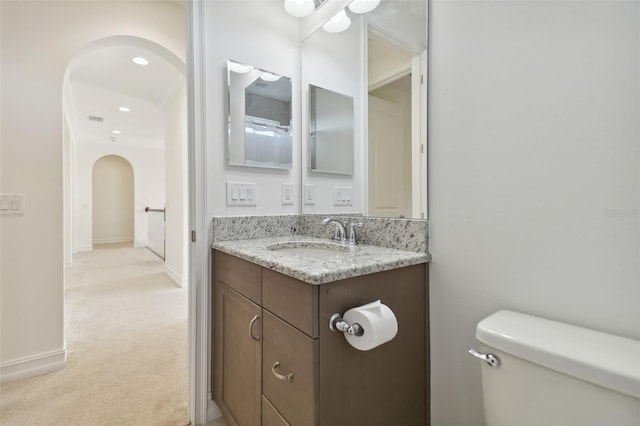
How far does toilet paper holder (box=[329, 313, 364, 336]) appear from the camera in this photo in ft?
2.49

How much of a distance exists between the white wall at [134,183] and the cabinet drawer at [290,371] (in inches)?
295

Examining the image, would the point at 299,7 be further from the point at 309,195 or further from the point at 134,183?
the point at 134,183

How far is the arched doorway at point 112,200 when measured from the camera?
7.68 meters

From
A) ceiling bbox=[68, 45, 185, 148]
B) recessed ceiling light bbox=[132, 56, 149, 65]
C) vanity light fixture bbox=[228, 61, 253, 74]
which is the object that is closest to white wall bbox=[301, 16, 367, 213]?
vanity light fixture bbox=[228, 61, 253, 74]

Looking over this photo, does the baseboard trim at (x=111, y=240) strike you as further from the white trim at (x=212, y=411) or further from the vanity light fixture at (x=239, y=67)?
the vanity light fixture at (x=239, y=67)

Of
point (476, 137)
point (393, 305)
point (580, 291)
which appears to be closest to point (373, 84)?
point (476, 137)

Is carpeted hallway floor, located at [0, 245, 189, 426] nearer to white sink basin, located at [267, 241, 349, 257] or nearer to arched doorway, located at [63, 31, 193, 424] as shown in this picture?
arched doorway, located at [63, 31, 193, 424]

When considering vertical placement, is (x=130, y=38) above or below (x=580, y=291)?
above

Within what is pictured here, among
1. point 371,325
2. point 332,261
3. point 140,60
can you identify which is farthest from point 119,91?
point 371,325

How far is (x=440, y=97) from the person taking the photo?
3.49 ft

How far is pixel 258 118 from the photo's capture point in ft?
5.24

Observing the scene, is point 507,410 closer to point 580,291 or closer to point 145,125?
point 580,291

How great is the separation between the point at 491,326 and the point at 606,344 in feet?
0.74

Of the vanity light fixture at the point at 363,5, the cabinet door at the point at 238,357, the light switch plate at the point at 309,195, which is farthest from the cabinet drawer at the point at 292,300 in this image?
the vanity light fixture at the point at 363,5
